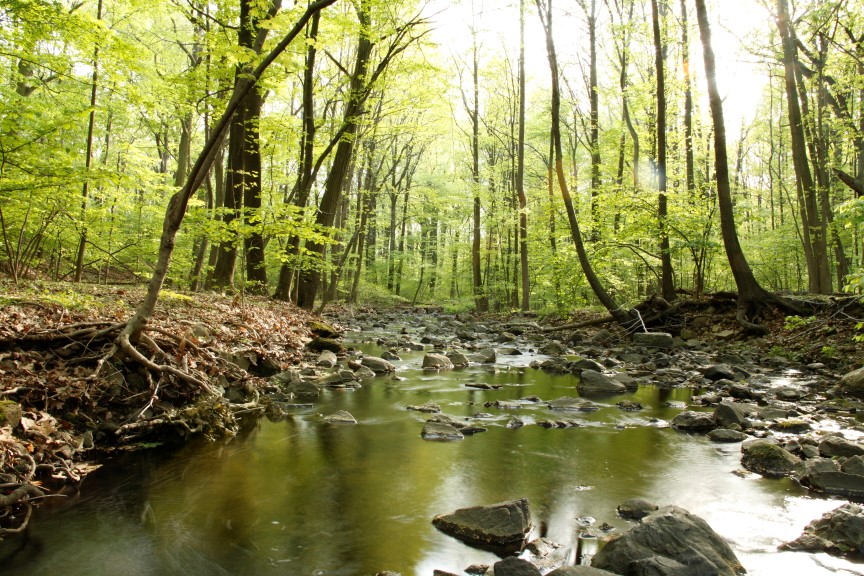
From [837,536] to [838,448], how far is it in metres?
1.85

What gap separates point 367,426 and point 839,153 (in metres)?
23.1

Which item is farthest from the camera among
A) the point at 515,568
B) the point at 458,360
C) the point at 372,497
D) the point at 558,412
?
the point at 458,360

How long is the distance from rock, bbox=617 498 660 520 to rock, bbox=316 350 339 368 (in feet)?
22.1

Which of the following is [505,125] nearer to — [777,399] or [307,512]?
[777,399]

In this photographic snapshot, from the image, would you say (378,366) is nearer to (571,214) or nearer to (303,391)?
(303,391)

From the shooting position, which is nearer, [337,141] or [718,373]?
[718,373]

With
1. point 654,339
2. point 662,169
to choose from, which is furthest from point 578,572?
point 662,169

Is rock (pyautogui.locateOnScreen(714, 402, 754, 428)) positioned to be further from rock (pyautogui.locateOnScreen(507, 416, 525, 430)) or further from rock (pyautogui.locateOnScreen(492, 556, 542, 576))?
rock (pyautogui.locateOnScreen(492, 556, 542, 576))

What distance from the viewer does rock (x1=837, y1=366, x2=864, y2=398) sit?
7.35m

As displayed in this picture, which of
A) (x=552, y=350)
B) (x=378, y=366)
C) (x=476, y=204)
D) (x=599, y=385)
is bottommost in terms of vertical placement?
(x=599, y=385)

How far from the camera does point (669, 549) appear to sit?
2852mm

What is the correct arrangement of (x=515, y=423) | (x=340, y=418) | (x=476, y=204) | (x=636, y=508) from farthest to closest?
(x=476, y=204) → (x=340, y=418) → (x=515, y=423) → (x=636, y=508)

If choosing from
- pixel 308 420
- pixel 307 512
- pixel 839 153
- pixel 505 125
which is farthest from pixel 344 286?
pixel 307 512

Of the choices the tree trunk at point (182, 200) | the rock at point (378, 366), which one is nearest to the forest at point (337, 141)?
the tree trunk at point (182, 200)
